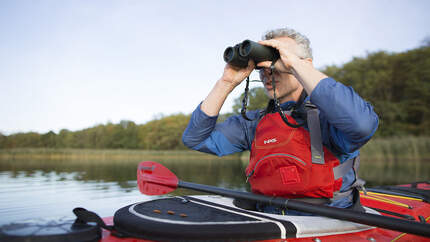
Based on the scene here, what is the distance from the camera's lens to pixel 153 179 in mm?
1997

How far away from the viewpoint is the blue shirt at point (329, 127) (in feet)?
3.74

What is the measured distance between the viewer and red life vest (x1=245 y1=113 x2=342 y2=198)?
1.37 meters

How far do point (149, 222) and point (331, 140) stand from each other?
3.23 ft

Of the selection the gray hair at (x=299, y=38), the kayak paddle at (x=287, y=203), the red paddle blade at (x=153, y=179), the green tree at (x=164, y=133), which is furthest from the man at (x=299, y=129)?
the green tree at (x=164, y=133)

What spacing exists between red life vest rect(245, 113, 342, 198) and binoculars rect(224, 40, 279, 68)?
1.22 ft

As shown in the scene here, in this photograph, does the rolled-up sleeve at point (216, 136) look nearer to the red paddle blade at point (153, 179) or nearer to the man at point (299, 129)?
the man at point (299, 129)

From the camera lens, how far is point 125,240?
1.06 m

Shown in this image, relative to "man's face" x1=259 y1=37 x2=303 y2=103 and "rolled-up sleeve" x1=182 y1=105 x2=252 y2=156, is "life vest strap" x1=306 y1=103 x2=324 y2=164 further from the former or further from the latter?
"rolled-up sleeve" x1=182 y1=105 x2=252 y2=156

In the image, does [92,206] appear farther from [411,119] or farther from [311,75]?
[411,119]

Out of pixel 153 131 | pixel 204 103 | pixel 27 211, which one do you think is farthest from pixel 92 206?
pixel 153 131

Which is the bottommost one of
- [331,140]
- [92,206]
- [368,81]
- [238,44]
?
[92,206]

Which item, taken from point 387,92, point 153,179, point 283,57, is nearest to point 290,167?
point 283,57

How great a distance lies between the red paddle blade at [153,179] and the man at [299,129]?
332 mm

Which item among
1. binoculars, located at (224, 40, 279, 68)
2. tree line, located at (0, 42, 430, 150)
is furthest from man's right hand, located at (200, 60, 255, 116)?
tree line, located at (0, 42, 430, 150)
